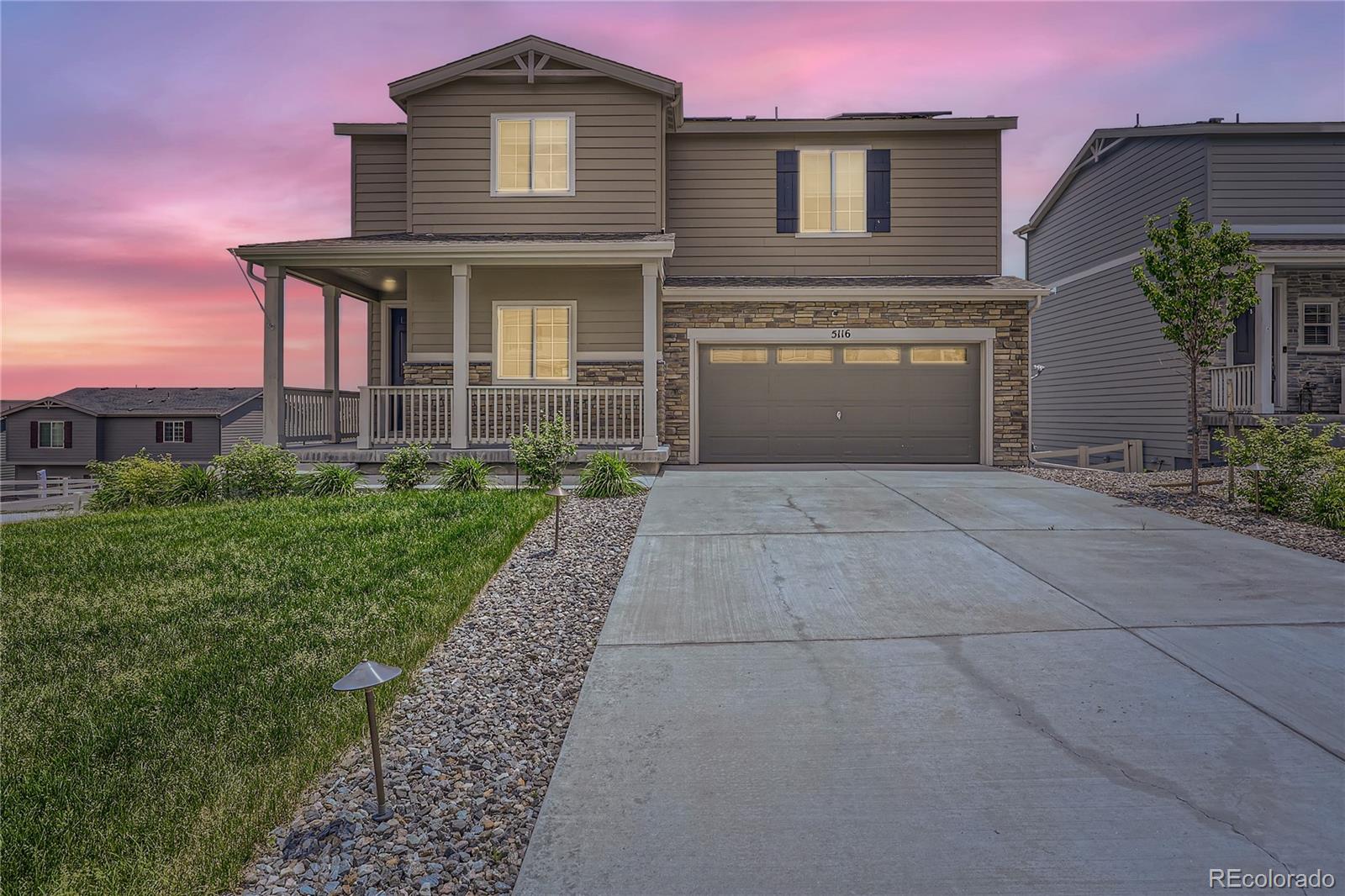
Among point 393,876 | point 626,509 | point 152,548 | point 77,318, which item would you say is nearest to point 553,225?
point 626,509

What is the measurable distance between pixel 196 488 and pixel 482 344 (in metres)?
4.95

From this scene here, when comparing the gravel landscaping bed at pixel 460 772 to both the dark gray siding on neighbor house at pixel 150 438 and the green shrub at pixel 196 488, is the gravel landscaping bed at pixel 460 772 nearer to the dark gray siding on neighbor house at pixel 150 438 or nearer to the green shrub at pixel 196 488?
the green shrub at pixel 196 488

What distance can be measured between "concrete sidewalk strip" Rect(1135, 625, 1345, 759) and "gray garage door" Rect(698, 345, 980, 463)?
916 centimetres

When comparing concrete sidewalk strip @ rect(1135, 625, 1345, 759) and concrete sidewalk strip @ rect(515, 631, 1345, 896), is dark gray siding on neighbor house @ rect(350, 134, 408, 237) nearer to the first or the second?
concrete sidewalk strip @ rect(515, 631, 1345, 896)

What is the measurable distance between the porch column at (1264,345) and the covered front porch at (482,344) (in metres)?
11.0

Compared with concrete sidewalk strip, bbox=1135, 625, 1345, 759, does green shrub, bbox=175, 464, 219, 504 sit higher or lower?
higher

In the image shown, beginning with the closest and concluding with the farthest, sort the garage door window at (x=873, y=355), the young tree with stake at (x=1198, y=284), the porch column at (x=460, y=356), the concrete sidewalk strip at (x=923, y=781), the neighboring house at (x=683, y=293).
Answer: the concrete sidewalk strip at (x=923, y=781) < the young tree with stake at (x=1198, y=284) < the porch column at (x=460, y=356) < the neighboring house at (x=683, y=293) < the garage door window at (x=873, y=355)

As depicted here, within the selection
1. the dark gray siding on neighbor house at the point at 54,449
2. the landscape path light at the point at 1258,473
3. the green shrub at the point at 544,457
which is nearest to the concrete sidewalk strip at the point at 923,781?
the landscape path light at the point at 1258,473

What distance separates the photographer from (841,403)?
13.6m

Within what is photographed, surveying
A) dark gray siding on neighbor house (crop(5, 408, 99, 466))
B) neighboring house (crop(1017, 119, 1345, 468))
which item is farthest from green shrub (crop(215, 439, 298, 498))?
dark gray siding on neighbor house (crop(5, 408, 99, 466))

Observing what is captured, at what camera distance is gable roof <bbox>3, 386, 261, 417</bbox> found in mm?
33219

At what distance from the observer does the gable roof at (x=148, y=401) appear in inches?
1308

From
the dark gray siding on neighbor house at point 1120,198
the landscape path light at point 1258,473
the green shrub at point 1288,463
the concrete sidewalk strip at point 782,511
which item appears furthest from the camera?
the dark gray siding on neighbor house at point 1120,198

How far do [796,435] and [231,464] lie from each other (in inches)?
357
